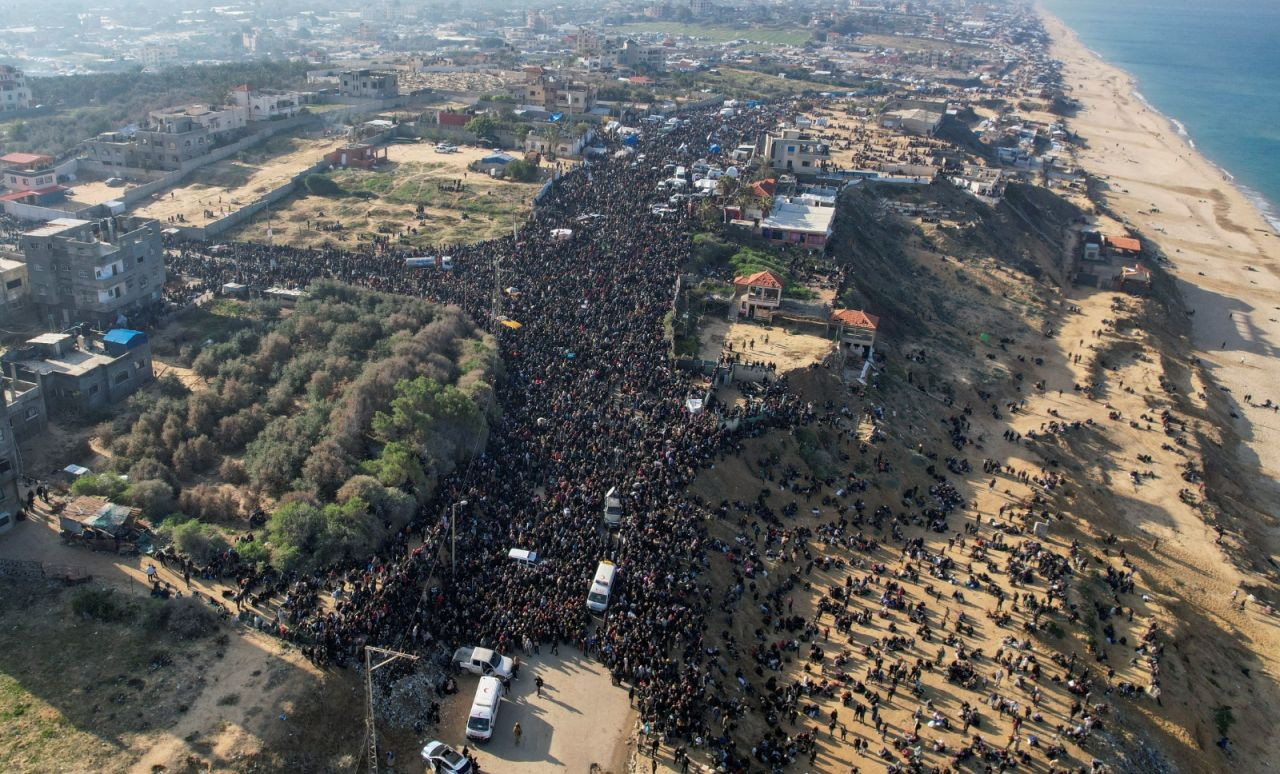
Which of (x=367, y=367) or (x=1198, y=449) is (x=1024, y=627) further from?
(x=367, y=367)

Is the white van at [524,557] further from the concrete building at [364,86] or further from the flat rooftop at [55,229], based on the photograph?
the concrete building at [364,86]

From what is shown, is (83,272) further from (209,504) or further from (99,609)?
(99,609)

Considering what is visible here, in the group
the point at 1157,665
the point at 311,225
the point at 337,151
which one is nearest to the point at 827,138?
the point at 337,151

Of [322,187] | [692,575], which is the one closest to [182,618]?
[692,575]

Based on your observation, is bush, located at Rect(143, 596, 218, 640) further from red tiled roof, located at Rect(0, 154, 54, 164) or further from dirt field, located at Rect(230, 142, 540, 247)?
red tiled roof, located at Rect(0, 154, 54, 164)

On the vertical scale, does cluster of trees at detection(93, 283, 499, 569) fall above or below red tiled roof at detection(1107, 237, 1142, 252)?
below

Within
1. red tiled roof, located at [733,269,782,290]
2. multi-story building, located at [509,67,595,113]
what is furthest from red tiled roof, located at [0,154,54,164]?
red tiled roof, located at [733,269,782,290]
